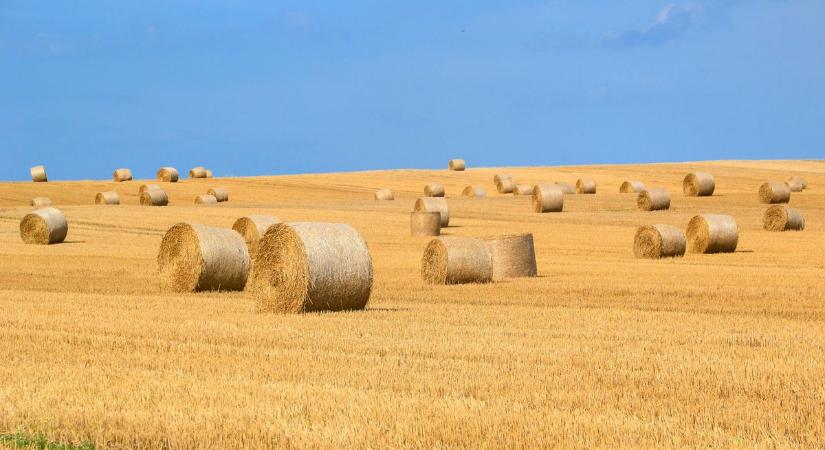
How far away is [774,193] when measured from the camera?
44156 mm

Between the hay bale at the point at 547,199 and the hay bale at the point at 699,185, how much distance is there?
9140mm

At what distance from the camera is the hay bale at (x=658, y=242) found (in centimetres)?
2459

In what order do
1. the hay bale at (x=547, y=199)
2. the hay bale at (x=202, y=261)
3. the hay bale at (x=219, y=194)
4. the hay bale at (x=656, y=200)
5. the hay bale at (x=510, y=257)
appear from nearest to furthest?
the hay bale at (x=202, y=261) < the hay bale at (x=510, y=257) < the hay bale at (x=656, y=200) < the hay bale at (x=547, y=199) < the hay bale at (x=219, y=194)

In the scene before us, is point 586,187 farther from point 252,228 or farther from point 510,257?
point 510,257

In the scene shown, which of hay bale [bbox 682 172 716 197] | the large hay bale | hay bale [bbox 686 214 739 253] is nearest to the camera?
hay bale [bbox 686 214 739 253]

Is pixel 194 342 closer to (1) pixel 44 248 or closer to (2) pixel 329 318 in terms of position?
(2) pixel 329 318

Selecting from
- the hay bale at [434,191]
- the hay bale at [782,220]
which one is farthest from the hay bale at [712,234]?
the hay bale at [434,191]

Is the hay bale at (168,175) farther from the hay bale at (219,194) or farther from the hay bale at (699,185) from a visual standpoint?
the hay bale at (699,185)

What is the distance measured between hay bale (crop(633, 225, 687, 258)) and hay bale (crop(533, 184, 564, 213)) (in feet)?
54.8

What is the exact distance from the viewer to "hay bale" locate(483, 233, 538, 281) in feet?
67.3

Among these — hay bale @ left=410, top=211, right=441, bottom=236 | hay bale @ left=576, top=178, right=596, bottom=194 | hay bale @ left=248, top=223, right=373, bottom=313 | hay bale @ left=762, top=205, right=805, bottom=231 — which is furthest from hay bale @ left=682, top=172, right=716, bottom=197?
hay bale @ left=248, top=223, right=373, bottom=313

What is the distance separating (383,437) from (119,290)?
12.4m

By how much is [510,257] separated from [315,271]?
288 inches

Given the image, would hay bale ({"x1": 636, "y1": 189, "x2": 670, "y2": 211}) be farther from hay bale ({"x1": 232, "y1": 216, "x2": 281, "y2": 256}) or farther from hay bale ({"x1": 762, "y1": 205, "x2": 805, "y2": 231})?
hay bale ({"x1": 232, "y1": 216, "x2": 281, "y2": 256})
